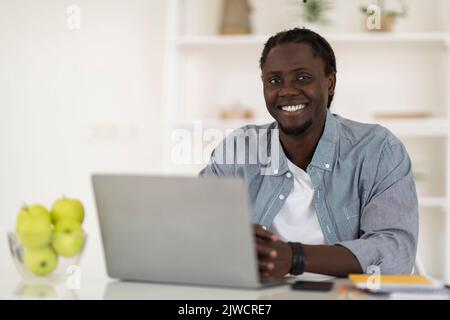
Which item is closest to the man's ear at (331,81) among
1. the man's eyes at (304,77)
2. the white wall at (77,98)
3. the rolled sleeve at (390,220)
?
the man's eyes at (304,77)

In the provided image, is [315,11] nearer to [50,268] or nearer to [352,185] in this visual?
[352,185]

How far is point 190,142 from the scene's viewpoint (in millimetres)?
3438

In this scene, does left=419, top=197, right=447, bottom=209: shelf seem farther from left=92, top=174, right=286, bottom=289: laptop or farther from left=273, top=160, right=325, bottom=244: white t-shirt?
left=92, top=174, right=286, bottom=289: laptop

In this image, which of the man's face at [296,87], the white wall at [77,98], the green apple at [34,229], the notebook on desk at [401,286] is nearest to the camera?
the notebook on desk at [401,286]

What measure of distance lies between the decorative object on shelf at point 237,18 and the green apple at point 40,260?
2.28m

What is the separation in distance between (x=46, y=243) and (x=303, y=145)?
0.87 metres

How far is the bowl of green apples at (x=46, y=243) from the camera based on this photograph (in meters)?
1.25

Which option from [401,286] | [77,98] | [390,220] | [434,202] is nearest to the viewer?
[401,286]

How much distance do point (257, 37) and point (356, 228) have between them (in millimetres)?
1729

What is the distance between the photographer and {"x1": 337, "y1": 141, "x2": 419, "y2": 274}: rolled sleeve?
1.51m

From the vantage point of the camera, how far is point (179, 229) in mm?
1167

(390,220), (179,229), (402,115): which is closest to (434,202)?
(402,115)

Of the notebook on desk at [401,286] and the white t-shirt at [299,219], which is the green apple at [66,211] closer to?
the notebook on desk at [401,286]
